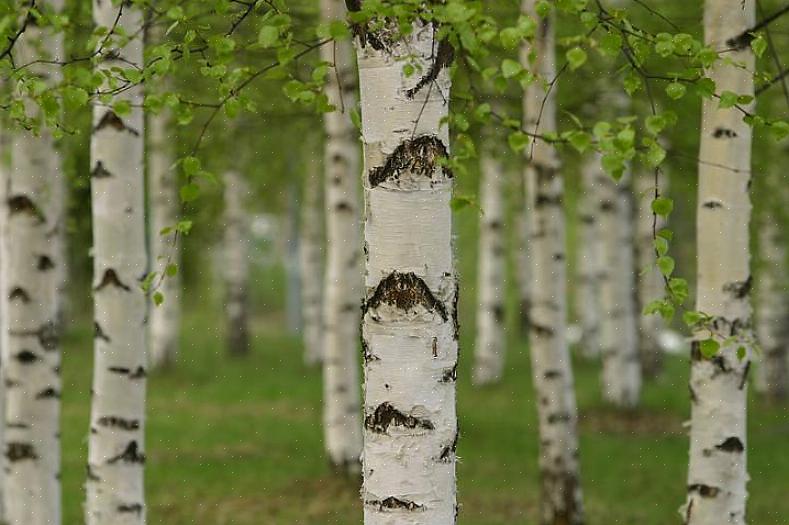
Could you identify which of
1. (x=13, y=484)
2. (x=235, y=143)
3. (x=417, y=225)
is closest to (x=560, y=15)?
(x=235, y=143)

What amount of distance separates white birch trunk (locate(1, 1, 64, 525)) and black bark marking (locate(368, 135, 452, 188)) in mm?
4037

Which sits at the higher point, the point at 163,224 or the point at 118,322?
the point at 163,224

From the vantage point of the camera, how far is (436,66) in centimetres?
390

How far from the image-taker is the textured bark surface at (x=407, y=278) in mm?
3850

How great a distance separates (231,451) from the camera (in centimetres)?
1394

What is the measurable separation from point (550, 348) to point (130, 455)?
16.6 feet

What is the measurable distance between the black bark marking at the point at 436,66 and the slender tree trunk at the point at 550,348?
20.2 feet

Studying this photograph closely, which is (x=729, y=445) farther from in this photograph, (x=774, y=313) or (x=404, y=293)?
(x=774, y=313)

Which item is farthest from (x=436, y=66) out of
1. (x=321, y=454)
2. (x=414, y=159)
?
(x=321, y=454)

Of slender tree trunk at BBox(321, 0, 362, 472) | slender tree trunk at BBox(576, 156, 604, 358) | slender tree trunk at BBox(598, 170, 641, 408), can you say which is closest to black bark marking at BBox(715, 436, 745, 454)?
slender tree trunk at BBox(321, 0, 362, 472)

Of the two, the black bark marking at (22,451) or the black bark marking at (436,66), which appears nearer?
the black bark marking at (436,66)

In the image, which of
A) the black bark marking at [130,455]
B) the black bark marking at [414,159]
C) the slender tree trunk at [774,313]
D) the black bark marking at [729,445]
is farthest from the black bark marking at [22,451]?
the slender tree trunk at [774,313]

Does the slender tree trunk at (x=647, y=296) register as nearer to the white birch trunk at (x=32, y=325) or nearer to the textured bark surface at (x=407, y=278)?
the white birch trunk at (x=32, y=325)

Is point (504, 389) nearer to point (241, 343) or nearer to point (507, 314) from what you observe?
point (241, 343)
